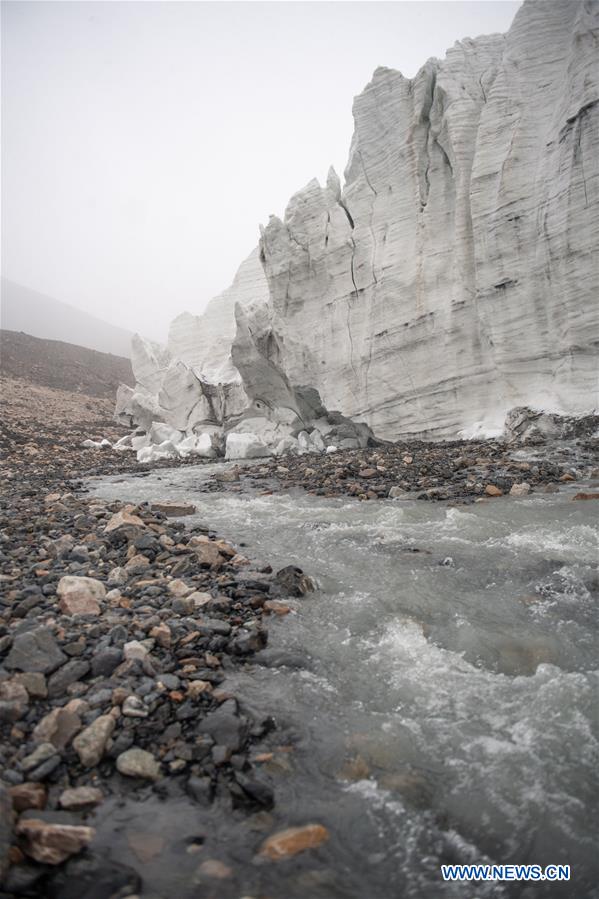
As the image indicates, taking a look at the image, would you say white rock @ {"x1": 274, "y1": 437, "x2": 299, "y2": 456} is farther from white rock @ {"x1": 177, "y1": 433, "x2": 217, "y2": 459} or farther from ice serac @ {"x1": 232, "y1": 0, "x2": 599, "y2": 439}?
white rock @ {"x1": 177, "y1": 433, "x2": 217, "y2": 459}

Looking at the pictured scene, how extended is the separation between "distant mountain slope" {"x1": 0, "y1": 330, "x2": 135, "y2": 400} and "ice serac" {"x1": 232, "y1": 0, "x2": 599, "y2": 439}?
1387 inches

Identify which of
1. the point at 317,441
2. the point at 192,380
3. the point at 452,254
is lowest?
the point at 317,441

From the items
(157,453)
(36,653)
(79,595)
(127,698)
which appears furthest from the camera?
(157,453)

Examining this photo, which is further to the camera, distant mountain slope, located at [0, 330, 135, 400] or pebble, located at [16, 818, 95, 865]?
distant mountain slope, located at [0, 330, 135, 400]

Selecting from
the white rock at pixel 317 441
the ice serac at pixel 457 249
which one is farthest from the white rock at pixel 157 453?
the white rock at pixel 317 441

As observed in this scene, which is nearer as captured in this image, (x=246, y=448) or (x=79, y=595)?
(x=79, y=595)

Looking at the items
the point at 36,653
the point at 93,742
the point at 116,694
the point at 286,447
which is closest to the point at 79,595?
the point at 36,653

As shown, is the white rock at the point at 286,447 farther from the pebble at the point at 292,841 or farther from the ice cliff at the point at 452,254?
the pebble at the point at 292,841

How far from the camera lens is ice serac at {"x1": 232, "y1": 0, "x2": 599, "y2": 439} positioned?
12391 mm

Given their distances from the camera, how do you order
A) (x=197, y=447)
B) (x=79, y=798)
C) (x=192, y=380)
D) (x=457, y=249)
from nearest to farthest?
(x=79, y=798), (x=457, y=249), (x=197, y=447), (x=192, y=380)

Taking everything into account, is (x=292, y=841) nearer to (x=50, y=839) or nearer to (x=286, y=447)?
(x=50, y=839)

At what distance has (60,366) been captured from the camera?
53.3 m

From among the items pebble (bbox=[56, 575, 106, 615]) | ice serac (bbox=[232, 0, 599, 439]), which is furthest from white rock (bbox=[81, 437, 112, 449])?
pebble (bbox=[56, 575, 106, 615])

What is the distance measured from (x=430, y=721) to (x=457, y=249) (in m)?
14.8
